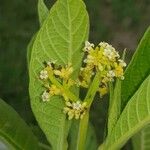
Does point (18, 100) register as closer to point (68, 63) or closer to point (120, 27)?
point (120, 27)

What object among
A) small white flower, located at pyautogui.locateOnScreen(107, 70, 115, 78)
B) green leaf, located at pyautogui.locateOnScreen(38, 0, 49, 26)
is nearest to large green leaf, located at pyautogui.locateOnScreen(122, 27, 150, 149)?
small white flower, located at pyautogui.locateOnScreen(107, 70, 115, 78)

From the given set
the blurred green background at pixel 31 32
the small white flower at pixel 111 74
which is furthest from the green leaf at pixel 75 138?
the blurred green background at pixel 31 32

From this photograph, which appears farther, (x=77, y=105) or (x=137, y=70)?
(x=137, y=70)

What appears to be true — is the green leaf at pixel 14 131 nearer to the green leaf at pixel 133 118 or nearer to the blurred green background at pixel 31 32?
the green leaf at pixel 133 118

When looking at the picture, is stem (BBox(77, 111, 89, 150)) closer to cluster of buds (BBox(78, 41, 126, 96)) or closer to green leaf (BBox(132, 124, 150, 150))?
cluster of buds (BBox(78, 41, 126, 96))

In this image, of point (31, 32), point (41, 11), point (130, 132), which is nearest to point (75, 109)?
point (130, 132)

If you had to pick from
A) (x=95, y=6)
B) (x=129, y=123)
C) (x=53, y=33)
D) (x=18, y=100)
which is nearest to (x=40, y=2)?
(x=53, y=33)

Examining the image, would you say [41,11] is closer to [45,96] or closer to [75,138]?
[45,96]
